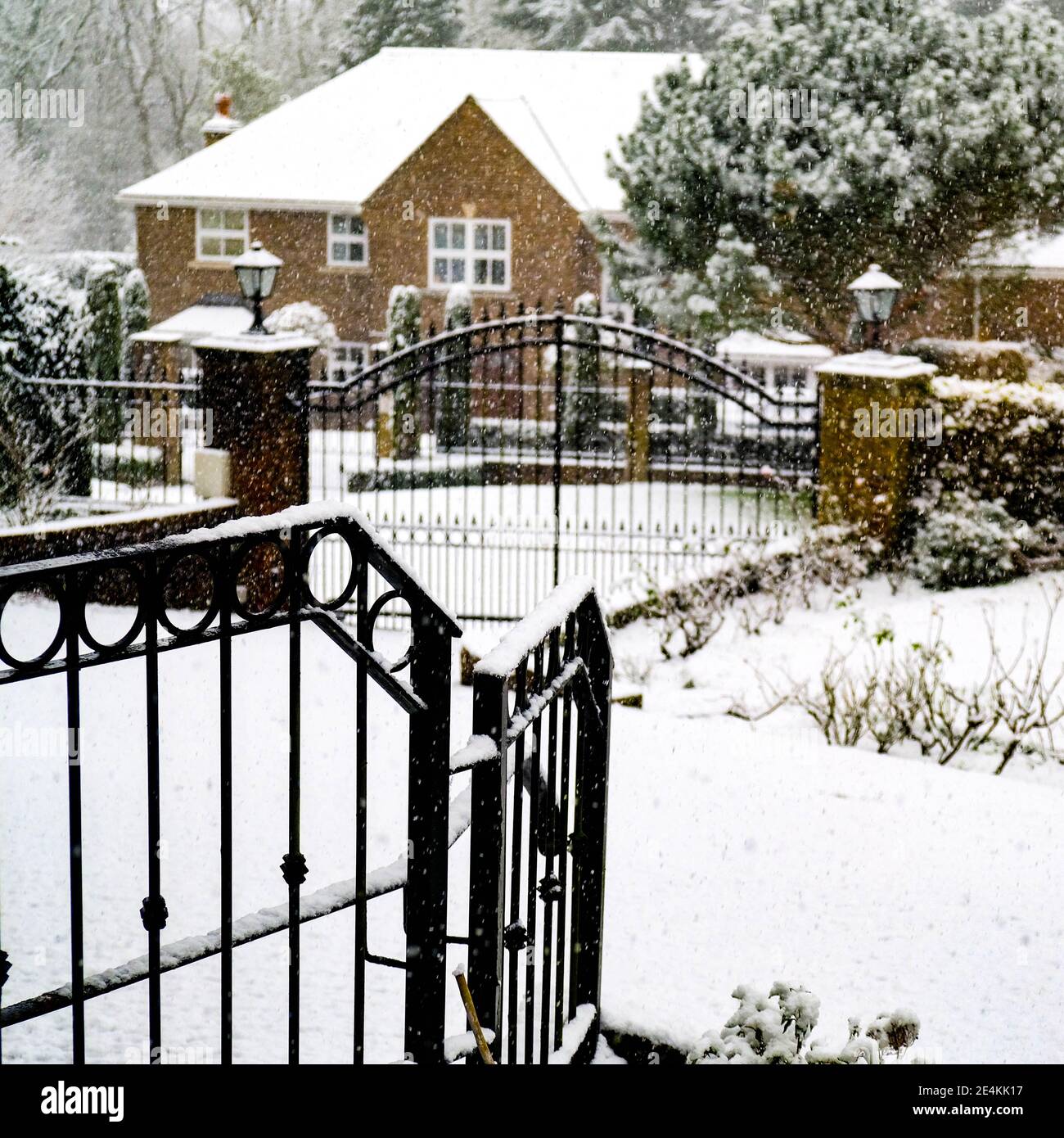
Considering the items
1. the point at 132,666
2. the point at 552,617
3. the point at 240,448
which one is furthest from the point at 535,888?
the point at 240,448

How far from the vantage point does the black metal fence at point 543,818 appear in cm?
292

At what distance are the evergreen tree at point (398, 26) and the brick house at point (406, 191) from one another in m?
4.75

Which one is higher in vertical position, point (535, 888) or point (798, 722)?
point (535, 888)

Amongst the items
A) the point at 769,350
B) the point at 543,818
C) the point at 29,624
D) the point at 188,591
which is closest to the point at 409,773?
the point at 543,818

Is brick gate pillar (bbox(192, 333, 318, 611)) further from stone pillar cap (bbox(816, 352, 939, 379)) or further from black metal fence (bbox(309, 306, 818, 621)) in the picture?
stone pillar cap (bbox(816, 352, 939, 379))

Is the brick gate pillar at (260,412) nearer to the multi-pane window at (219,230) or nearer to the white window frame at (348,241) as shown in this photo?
the white window frame at (348,241)

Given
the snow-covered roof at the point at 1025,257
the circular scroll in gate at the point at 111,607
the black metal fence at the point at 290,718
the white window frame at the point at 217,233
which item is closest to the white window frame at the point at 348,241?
the white window frame at the point at 217,233

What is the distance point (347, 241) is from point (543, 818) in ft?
76.5

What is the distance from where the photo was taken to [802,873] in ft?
18.1

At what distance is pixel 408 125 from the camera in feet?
86.6

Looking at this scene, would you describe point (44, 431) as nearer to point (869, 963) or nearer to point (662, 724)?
point (662, 724)

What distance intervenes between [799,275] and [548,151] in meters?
9.54

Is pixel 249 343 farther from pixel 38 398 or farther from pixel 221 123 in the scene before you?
pixel 221 123

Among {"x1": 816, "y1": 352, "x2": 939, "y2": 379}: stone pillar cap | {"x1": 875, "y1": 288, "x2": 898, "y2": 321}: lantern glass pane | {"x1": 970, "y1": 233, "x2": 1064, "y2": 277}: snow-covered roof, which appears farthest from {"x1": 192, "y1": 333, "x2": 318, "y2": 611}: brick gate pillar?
{"x1": 970, "y1": 233, "x2": 1064, "y2": 277}: snow-covered roof
